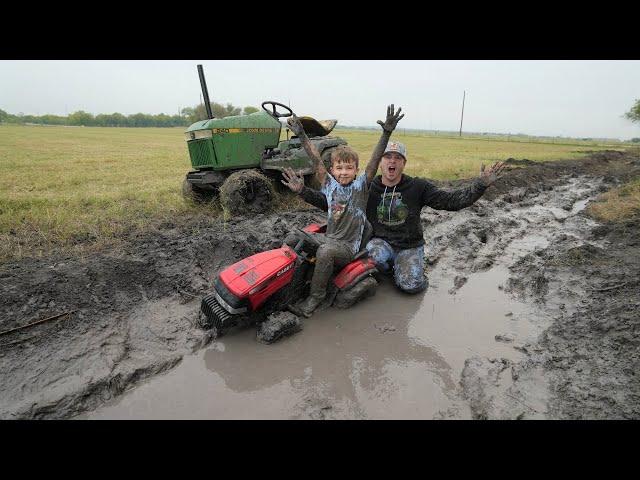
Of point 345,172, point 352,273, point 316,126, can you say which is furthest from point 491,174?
point 316,126

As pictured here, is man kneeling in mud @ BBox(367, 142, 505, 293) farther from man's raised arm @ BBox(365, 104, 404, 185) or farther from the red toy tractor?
the red toy tractor

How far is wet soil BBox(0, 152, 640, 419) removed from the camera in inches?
99.1

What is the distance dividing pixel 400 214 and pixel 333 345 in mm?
1739

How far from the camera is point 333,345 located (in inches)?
128

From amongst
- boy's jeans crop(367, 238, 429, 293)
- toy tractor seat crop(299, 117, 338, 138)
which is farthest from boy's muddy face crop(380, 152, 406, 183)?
toy tractor seat crop(299, 117, 338, 138)

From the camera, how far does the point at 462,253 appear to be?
550cm

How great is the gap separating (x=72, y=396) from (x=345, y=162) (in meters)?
2.94

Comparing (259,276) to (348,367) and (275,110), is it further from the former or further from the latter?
(275,110)

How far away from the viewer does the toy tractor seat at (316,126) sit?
8.20 meters

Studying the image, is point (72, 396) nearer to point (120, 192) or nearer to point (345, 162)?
point (345, 162)

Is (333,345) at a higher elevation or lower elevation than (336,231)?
lower

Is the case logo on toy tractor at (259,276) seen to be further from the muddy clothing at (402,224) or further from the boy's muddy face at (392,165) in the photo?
the boy's muddy face at (392,165)

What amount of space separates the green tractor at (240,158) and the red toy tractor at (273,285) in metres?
2.83
